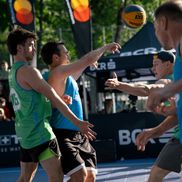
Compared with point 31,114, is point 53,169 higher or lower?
lower

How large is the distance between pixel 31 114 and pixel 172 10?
2064 mm

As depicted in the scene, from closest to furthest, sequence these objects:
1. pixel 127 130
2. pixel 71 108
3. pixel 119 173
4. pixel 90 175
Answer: pixel 71 108
pixel 90 175
pixel 119 173
pixel 127 130

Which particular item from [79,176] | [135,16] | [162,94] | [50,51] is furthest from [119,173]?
[162,94]

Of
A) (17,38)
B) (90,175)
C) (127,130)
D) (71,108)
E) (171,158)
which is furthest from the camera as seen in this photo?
(127,130)

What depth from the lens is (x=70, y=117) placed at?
4.61 m

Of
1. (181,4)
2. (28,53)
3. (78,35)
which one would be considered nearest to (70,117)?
(28,53)

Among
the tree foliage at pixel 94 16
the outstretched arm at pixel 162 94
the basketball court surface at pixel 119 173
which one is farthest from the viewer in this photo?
the tree foliage at pixel 94 16

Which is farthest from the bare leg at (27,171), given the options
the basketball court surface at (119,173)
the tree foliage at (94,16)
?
the tree foliage at (94,16)

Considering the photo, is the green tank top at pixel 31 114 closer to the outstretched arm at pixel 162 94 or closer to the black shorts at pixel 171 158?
the black shorts at pixel 171 158

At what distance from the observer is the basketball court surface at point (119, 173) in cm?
814

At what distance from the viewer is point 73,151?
16.9 ft

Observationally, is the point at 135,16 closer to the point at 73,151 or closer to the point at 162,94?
the point at 73,151

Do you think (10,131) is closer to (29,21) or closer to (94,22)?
(29,21)

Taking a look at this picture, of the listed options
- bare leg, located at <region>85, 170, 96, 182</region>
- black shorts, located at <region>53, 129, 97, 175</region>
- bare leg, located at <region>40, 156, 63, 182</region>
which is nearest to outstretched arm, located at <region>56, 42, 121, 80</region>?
black shorts, located at <region>53, 129, 97, 175</region>
